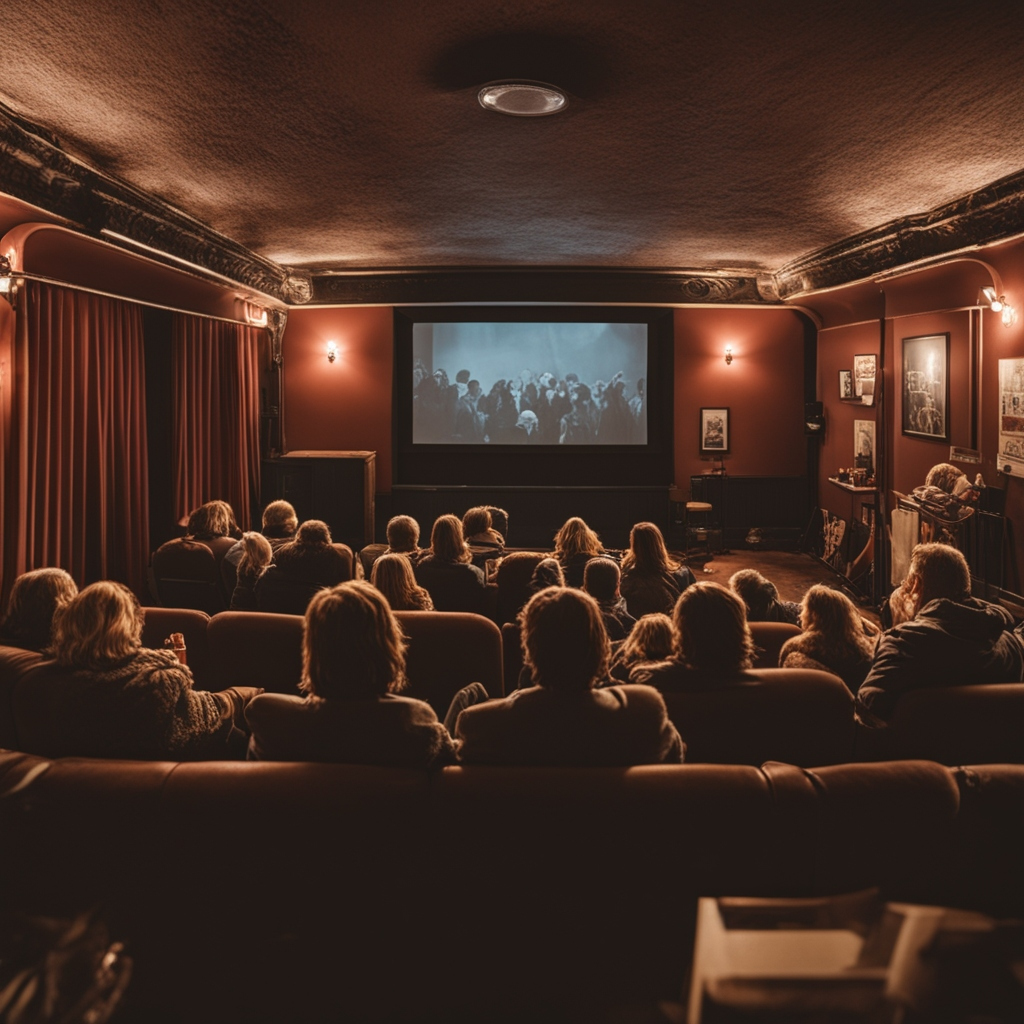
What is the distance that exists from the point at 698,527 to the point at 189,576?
5.95 metres

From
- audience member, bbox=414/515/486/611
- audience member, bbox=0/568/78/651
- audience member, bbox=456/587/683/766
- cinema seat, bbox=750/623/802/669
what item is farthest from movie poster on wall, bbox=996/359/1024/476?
audience member, bbox=0/568/78/651

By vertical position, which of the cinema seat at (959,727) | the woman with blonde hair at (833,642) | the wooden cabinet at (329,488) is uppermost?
the wooden cabinet at (329,488)

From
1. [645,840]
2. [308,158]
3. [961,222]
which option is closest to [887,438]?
[961,222]

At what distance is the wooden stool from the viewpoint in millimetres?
9117

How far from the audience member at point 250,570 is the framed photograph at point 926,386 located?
5.25m

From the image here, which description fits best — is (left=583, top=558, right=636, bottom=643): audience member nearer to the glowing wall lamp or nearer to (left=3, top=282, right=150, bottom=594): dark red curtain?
(left=3, top=282, right=150, bottom=594): dark red curtain

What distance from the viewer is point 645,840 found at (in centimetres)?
164

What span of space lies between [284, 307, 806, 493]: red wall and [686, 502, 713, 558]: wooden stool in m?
0.72

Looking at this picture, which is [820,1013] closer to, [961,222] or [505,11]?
[505,11]

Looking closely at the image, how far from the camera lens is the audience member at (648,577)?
4.23 m

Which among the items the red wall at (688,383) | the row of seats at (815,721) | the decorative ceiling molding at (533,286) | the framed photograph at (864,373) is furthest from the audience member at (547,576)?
the red wall at (688,383)

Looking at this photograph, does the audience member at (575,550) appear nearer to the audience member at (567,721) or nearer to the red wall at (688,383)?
the audience member at (567,721)

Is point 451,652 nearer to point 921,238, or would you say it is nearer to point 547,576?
point 547,576

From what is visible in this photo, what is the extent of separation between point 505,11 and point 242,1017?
10.1ft
